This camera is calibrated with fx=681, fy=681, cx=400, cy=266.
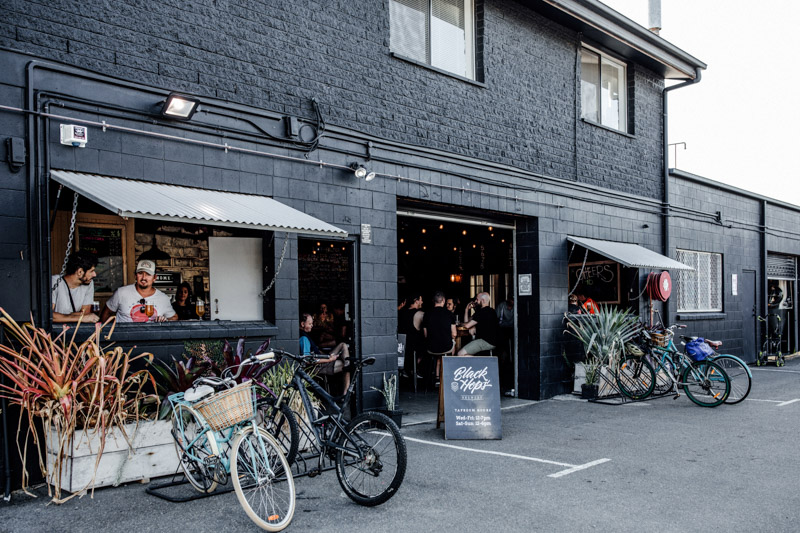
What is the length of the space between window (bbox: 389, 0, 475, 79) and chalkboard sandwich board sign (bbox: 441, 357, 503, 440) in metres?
4.16

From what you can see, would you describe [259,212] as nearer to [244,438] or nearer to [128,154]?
[128,154]

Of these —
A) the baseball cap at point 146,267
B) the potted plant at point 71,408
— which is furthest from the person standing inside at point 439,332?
the potted plant at point 71,408

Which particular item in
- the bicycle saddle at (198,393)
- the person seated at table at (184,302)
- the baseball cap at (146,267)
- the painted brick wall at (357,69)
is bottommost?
the bicycle saddle at (198,393)

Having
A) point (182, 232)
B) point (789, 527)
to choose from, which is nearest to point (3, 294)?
point (182, 232)

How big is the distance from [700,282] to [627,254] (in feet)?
14.6

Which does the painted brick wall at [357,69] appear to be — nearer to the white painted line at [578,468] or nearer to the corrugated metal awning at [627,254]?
the corrugated metal awning at [627,254]

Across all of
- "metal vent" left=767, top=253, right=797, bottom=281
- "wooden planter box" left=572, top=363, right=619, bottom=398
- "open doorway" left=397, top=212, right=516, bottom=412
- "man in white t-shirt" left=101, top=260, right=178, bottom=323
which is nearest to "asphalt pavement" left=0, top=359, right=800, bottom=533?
"man in white t-shirt" left=101, top=260, right=178, bottom=323

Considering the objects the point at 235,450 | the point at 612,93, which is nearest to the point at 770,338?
the point at 612,93

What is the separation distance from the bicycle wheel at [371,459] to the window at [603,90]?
8.43 meters

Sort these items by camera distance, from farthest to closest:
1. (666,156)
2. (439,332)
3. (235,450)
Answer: (666,156), (439,332), (235,450)

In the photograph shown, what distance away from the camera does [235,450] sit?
14.3 feet

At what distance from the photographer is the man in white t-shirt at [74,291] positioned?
6176 millimetres

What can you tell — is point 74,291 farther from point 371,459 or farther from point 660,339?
point 660,339

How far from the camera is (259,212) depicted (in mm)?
6461
